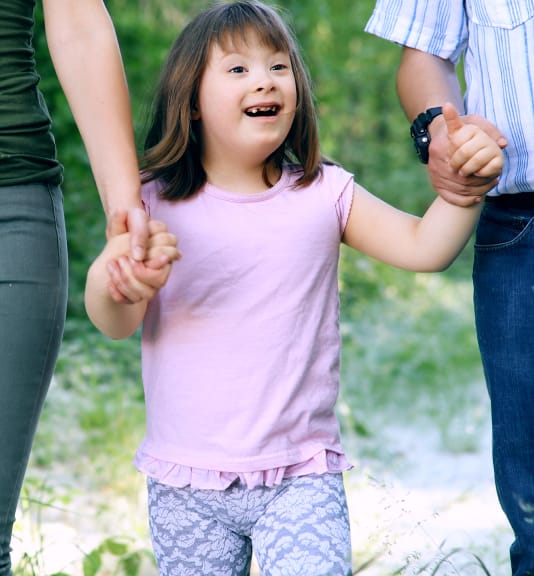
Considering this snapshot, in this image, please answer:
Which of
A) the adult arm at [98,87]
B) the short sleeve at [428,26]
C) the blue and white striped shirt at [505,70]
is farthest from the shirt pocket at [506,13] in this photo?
the adult arm at [98,87]

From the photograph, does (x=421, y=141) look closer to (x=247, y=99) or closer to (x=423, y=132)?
(x=423, y=132)

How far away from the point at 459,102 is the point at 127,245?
86 centimetres

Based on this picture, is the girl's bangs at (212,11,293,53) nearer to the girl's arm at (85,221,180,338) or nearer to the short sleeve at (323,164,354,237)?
the short sleeve at (323,164,354,237)

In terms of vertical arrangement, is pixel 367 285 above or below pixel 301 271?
below

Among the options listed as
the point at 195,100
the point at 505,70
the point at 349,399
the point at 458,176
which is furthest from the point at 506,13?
the point at 349,399

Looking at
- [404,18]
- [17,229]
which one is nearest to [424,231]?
[404,18]

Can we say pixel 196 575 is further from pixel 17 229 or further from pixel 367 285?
pixel 367 285

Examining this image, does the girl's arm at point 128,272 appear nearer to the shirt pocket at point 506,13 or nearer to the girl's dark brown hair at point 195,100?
the girl's dark brown hair at point 195,100

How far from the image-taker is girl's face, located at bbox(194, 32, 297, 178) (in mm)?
2131

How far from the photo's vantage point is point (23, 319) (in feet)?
6.14

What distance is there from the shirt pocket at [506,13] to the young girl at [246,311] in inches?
13.8

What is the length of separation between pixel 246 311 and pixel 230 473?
304 millimetres

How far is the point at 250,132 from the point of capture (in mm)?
2133

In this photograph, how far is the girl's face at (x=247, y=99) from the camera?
2.13 meters
